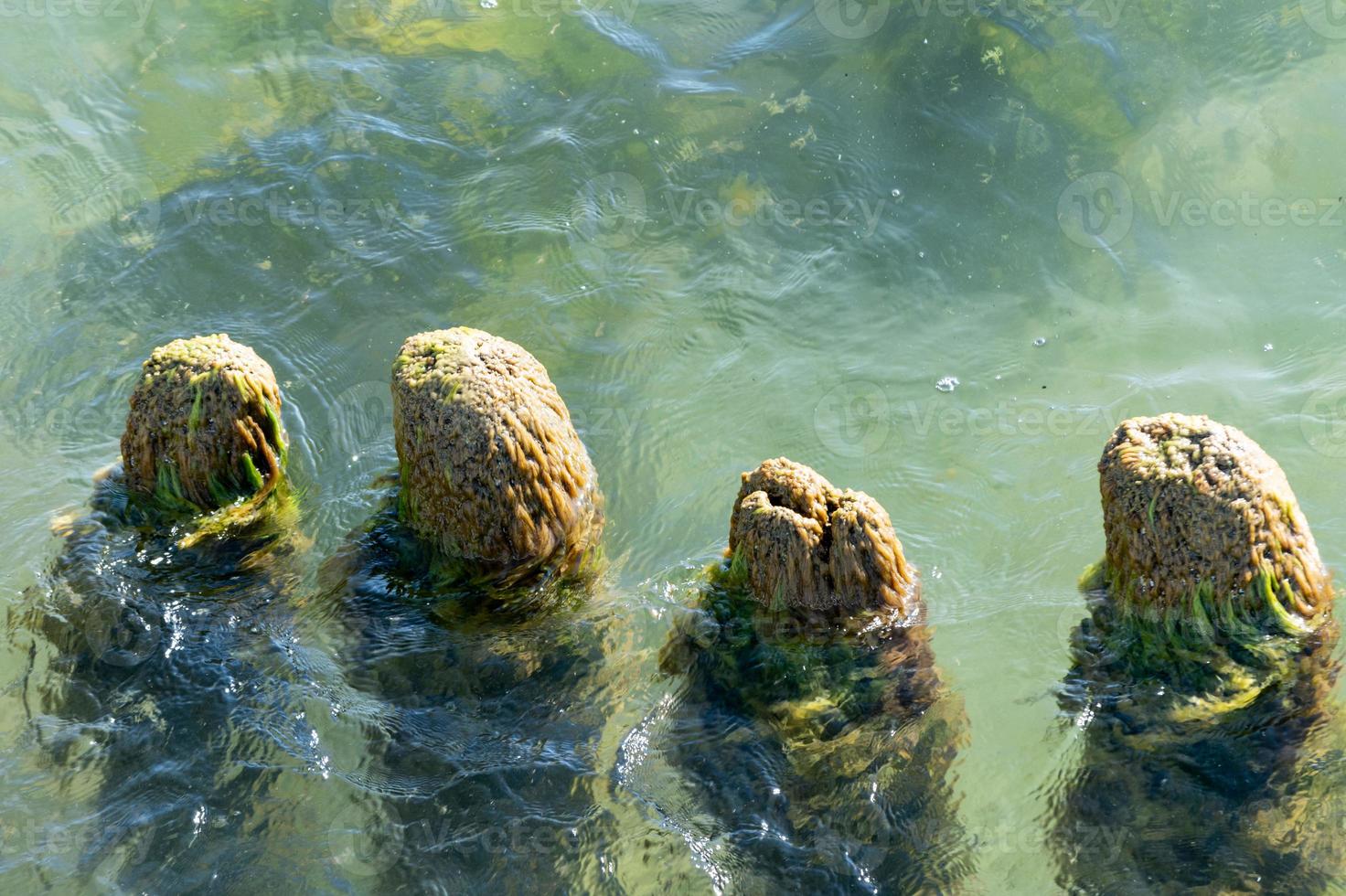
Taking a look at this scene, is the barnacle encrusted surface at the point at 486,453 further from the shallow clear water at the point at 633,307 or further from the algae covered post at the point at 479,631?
the shallow clear water at the point at 633,307

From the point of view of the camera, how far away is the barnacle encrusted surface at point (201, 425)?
19.2ft

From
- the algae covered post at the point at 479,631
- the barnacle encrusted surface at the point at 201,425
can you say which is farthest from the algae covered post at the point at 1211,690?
the barnacle encrusted surface at the point at 201,425

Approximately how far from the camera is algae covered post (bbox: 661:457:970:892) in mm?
4980

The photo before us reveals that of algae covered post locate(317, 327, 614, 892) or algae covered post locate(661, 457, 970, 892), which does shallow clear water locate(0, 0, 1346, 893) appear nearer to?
algae covered post locate(317, 327, 614, 892)

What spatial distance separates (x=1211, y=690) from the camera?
495 centimetres

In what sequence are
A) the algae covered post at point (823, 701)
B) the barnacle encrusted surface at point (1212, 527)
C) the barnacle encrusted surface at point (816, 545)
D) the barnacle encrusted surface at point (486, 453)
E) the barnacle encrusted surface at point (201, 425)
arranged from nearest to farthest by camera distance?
the barnacle encrusted surface at point (1212, 527), the algae covered post at point (823, 701), the barnacle encrusted surface at point (816, 545), the barnacle encrusted surface at point (486, 453), the barnacle encrusted surface at point (201, 425)

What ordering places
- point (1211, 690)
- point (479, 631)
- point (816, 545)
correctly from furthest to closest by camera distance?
point (479, 631)
point (816, 545)
point (1211, 690)

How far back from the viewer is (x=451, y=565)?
580cm

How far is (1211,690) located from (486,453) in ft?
10.5

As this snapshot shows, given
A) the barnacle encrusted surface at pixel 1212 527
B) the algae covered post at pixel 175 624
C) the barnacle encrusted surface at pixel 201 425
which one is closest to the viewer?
the barnacle encrusted surface at pixel 1212 527

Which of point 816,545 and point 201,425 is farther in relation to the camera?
point 201,425

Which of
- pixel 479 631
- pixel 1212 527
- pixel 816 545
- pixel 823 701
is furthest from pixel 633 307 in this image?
pixel 1212 527

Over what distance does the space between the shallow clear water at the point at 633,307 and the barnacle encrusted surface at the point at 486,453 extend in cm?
41

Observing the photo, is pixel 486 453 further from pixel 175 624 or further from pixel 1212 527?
pixel 1212 527
